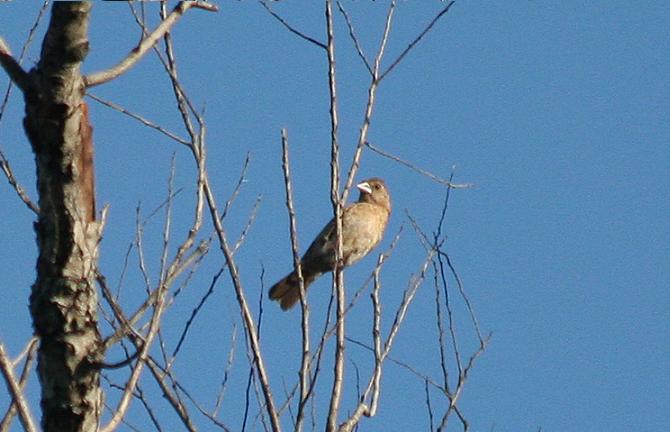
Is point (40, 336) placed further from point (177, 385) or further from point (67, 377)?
point (177, 385)

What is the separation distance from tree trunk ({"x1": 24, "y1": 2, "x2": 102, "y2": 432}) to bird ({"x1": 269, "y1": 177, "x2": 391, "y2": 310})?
16.5ft

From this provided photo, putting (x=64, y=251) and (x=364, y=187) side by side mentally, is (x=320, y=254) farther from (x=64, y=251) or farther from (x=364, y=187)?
(x=64, y=251)

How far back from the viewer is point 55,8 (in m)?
2.36

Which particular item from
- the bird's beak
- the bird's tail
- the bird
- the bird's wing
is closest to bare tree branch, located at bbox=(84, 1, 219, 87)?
the bird

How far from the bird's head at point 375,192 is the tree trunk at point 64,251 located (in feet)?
21.0

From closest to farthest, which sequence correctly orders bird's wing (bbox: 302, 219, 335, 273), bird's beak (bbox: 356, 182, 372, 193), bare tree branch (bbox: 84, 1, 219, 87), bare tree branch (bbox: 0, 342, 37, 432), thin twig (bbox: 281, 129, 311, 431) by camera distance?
bare tree branch (bbox: 0, 342, 37, 432) → bare tree branch (bbox: 84, 1, 219, 87) → thin twig (bbox: 281, 129, 311, 431) → bird's wing (bbox: 302, 219, 335, 273) → bird's beak (bbox: 356, 182, 372, 193)

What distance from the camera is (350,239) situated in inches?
323

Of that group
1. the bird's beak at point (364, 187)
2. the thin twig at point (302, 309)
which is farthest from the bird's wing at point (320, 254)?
the thin twig at point (302, 309)

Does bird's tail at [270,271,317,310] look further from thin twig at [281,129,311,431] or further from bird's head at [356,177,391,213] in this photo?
thin twig at [281,129,311,431]

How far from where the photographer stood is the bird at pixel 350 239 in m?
8.02

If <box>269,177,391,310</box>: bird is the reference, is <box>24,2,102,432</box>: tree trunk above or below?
below

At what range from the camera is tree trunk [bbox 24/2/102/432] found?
2416 mm

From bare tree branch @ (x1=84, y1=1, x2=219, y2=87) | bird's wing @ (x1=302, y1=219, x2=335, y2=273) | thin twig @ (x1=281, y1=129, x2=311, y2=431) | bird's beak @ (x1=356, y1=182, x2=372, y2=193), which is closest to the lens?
bare tree branch @ (x1=84, y1=1, x2=219, y2=87)

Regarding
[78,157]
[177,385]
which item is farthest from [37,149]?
[177,385]
